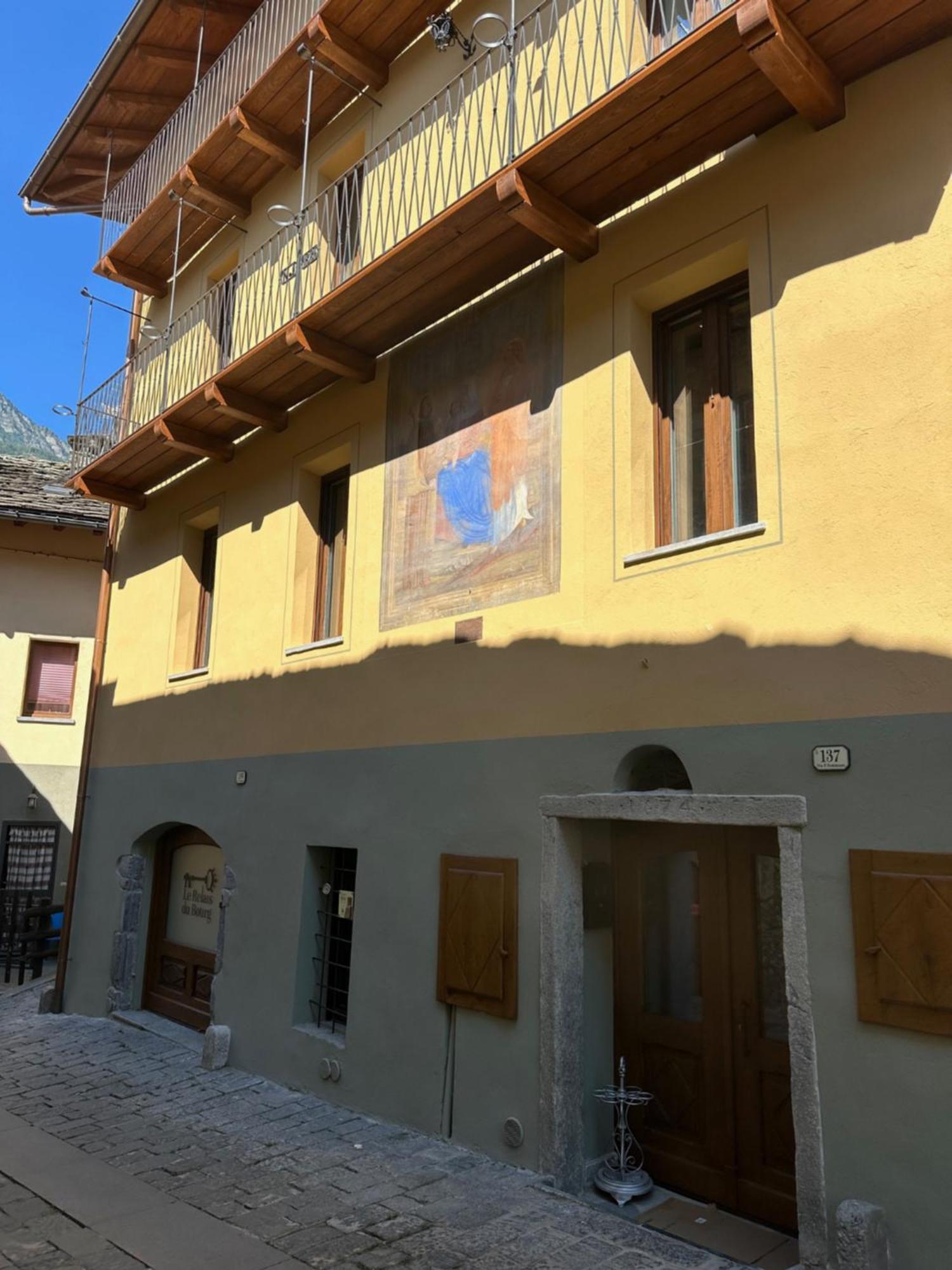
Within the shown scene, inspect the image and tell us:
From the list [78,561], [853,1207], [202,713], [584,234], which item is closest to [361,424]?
[584,234]

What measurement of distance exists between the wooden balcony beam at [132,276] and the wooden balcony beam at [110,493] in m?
2.77

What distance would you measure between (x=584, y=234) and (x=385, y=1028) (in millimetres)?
5779

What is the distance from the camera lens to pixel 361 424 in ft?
28.3

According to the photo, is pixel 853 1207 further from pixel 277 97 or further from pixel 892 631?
pixel 277 97

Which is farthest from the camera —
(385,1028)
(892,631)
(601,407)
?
(385,1028)

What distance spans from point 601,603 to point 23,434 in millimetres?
156408

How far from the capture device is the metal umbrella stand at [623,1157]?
5.64 m

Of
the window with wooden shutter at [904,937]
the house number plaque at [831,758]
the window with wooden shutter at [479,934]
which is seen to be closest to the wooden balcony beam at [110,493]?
the window with wooden shutter at [479,934]

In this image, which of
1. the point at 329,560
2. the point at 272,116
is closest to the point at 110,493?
the point at 329,560

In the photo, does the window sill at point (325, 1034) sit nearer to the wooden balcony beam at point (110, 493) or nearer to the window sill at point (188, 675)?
the window sill at point (188, 675)

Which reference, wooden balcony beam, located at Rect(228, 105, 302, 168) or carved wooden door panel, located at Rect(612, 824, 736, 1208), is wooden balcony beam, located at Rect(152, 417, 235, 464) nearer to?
wooden balcony beam, located at Rect(228, 105, 302, 168)

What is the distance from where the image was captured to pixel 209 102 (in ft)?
36.6

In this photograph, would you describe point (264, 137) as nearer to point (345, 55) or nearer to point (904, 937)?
point (345, 55)

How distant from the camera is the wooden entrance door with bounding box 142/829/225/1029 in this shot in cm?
1026
